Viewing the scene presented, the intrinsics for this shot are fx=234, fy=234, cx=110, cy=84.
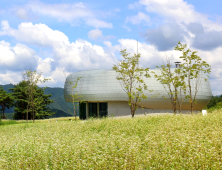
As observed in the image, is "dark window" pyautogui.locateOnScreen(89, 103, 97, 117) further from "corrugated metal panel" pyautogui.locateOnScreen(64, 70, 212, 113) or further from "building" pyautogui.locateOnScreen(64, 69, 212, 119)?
"corrugated metal panel" pyautogui.locateOnScreen(64, 70, 212, 113)

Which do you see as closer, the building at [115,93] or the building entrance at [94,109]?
the building at [115,93]

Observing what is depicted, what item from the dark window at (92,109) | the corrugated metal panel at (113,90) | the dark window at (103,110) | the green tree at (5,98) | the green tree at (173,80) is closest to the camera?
the green tree at (173,80)

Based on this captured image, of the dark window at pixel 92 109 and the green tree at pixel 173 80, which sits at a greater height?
the green tree at pixel 173 80

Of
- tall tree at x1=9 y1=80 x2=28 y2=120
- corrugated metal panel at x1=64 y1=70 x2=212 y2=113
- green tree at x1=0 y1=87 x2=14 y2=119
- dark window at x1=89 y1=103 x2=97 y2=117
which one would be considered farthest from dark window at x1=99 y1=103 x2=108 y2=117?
green tree at x1=0 y1=87 x2=14 y2=119

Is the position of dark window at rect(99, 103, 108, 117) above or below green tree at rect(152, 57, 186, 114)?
below

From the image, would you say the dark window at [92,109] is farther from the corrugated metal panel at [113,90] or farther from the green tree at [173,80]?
the green tree at [173,80]

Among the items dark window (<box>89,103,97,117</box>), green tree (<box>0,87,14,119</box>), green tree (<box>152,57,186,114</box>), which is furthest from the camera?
green tree (<box>0,87,14,119</box>)

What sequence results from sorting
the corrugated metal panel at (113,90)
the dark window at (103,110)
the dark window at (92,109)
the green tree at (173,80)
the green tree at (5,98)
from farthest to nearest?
the green tree at (5,98) → the dark window at (92,109) → the dark window at (103,110) → the corrugated metal panel at (113,90) → the green tree at (173,80)

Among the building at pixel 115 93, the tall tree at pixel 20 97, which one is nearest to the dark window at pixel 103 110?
the building at pixel 115 93

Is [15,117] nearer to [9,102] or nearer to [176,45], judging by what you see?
[9,102]

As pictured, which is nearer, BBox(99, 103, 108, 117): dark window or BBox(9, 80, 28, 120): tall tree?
BBox(99, 103, 108, 117): dark window

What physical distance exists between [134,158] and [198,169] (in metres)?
1.38

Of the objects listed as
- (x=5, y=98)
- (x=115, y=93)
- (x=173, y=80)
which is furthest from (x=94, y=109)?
(x=5, y=98)

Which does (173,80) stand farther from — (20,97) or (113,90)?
(20,97)
